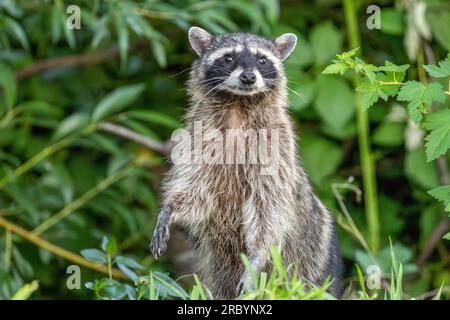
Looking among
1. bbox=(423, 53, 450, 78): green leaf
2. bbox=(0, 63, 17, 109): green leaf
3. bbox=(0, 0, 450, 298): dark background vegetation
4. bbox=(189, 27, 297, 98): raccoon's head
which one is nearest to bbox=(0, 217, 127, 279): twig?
bbox=(0, 0, 450, 298): dark background vegetation

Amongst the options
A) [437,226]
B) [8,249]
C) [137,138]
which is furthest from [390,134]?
[8,249]

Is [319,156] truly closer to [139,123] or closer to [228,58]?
[139,123]

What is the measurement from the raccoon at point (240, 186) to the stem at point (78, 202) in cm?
217

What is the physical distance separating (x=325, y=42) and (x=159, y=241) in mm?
3452

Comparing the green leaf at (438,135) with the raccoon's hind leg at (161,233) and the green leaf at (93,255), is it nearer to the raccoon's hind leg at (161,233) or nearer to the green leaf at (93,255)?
the raccoon's hind leg at (161,233)

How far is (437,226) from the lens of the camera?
9.10 meters

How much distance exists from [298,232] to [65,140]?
2593 mm

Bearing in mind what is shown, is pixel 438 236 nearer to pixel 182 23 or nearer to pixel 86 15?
pixel 182 23

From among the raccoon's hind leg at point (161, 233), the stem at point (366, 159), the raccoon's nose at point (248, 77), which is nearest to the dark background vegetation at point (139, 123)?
the stem at point (366, 159)

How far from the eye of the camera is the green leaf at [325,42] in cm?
876

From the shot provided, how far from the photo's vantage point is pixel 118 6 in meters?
7.80

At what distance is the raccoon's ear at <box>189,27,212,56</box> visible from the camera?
→ 264 inches
